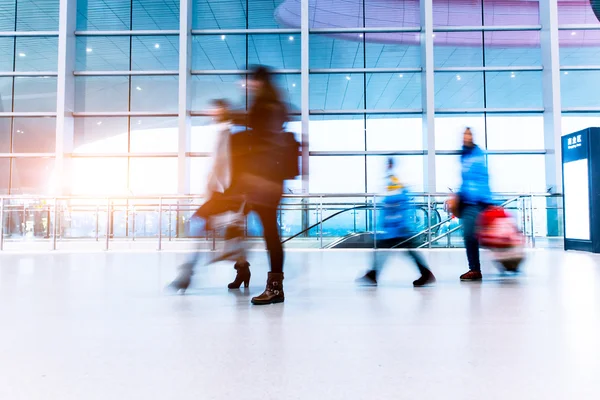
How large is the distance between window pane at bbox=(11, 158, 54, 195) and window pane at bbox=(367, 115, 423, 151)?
9166 mm

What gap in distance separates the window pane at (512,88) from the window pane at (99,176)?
10.7 m

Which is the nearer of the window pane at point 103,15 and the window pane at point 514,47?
the window pane at point 514,47

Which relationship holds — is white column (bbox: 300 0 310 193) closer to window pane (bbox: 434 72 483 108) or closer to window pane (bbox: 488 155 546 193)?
window pane (bbox: 434 72 483 108)

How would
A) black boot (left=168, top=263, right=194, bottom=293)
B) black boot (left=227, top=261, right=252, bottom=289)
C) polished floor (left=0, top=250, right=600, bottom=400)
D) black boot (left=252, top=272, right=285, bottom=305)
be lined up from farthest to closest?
1. black boot (left=227, top=261, right=252, bottom=289)
2. black boot (left=168, top=263, right=194, bottom=293)
3. black boot (left=252, top=272, right=285, bottom=305)
4. polished floor (left=0, top=250, right=600, bottom=400)

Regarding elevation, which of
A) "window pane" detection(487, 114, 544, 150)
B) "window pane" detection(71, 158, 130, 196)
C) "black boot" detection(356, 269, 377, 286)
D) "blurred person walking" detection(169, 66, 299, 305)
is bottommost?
"black boot" detection(356, 269, 377, 286)

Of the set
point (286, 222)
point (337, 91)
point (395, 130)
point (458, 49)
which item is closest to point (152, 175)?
point (286, 222)

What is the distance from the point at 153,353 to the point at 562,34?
14.6 m

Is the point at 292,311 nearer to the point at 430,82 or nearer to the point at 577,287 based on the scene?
the point at 577,287

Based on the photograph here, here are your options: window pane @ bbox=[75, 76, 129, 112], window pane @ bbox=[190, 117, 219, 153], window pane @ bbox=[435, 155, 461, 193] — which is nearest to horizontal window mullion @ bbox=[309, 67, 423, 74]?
window pane @ bbox=[435, 155, 461, 193]

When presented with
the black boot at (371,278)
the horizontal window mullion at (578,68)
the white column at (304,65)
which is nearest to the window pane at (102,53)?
the white column at (304,65)

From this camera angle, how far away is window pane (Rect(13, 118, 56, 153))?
1252 centimetres

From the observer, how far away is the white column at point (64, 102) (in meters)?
12.1

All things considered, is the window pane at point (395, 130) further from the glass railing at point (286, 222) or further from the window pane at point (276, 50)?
the glass railing at point (286, 222)

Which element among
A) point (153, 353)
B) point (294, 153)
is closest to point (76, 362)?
point (153, 353)
